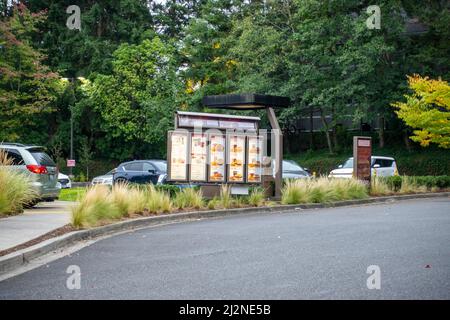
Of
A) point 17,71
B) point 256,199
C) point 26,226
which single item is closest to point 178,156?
point 256,199

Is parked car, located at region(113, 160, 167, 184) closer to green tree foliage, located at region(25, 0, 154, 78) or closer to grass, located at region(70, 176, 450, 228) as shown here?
grass, located at region(70, 176, 450, 228)

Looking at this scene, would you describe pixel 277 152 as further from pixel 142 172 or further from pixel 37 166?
pixel 142 172

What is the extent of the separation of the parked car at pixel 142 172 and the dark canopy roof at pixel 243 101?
20.4ft

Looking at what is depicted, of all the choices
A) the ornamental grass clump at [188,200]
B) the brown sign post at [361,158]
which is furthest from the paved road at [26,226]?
the brown sign post at [361,158]

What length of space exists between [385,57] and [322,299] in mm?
35741

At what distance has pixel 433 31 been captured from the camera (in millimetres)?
40688

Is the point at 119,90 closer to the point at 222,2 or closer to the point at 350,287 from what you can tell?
the point at 222,2

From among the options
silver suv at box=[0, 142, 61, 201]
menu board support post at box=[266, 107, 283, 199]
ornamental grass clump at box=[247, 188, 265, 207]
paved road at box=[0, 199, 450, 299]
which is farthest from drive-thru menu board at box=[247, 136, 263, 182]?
paved road at box=[0, 199, 450, 299]

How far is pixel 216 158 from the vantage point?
1994 centimetres

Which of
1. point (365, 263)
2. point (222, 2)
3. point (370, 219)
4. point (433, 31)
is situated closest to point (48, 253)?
point (365, 263)

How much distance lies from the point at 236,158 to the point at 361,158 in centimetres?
601

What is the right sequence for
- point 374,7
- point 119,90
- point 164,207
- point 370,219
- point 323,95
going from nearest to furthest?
point 370,219, point 164,207, point 374,7, point 323,95, point 119,90

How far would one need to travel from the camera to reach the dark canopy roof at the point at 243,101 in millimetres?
19766

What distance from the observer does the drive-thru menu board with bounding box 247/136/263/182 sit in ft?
67.2
